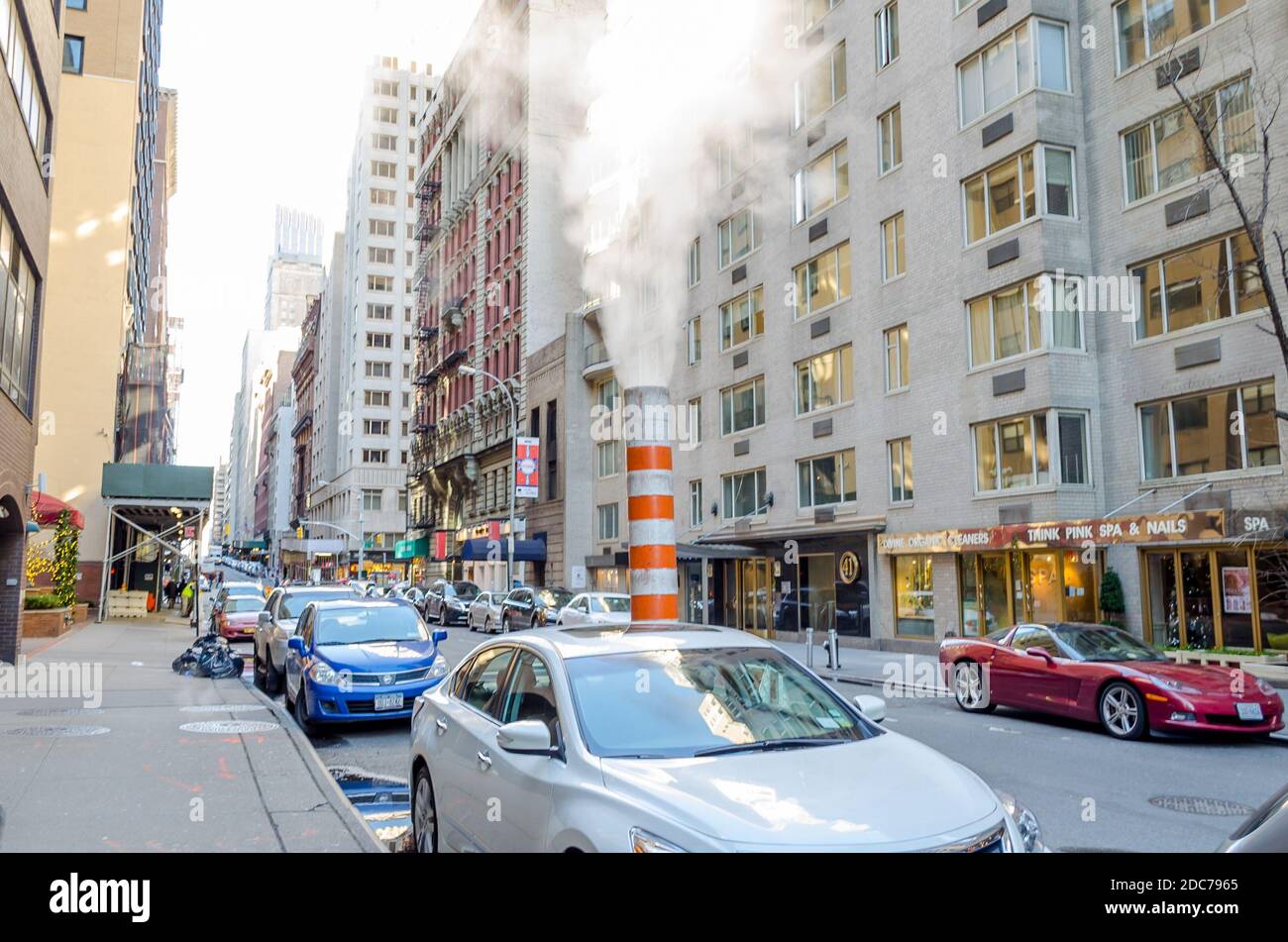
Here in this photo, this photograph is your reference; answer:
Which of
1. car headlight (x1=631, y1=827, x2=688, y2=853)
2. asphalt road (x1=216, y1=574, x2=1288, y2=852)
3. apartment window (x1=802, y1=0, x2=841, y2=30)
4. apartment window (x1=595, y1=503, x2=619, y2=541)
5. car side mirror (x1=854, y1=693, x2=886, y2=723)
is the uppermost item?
apartment window (x1=802, y1=0, x2=841, y2=30)

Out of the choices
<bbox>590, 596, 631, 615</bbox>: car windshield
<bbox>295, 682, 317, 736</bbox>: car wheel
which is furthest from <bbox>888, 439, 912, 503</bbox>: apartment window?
<bbox>295, 682, 317, 736</bbox>: car wheel

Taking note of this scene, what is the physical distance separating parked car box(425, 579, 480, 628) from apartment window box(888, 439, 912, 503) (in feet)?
56.6

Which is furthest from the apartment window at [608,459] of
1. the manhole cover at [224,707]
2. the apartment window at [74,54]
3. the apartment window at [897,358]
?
the manhole cover at [224,707]

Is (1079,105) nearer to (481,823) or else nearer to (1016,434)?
(1016,434)

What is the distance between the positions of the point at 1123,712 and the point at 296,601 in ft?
38.4

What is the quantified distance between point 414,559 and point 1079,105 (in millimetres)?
57148

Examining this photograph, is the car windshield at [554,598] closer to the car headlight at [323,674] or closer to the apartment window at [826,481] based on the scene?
the apartment window at [826,481]

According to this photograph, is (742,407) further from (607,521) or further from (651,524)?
(651,524)

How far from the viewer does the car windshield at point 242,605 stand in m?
22.8

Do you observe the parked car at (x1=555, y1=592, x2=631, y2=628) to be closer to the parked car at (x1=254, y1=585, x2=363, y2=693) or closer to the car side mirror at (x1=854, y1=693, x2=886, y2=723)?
the parked car at (x1=254, y1=585, x2=363, y2=693)

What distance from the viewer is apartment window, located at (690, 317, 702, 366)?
3303 cm

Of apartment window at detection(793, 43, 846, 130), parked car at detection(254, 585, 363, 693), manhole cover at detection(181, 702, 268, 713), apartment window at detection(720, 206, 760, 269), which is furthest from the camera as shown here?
apartment window at detection(720, 206, 760, 269)

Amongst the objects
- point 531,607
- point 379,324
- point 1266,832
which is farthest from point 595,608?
point 379,324

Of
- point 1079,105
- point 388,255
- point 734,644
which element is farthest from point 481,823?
point 388,255
